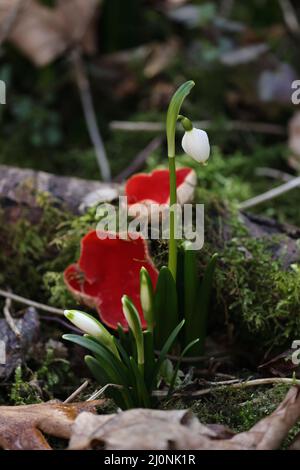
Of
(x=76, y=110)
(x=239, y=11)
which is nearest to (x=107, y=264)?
(x=76, y=110)

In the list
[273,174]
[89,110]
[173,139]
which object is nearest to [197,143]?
[173,139]

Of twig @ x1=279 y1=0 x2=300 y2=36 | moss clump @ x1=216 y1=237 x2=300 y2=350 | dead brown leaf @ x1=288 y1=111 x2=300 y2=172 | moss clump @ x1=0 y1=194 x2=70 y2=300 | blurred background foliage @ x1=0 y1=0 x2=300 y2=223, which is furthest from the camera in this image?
twig @ x1=279 y1=0 x2=300 y2=36

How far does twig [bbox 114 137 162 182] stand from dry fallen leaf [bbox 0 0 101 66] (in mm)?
593

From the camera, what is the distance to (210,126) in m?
2.72

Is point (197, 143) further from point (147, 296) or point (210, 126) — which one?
point (210, 126)

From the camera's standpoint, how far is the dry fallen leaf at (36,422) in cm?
126

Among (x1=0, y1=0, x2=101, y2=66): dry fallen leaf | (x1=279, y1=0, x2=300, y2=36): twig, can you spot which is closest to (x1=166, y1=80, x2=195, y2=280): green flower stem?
(x1=0, y1=0, x2=101, y2=66): dry fallen leaf

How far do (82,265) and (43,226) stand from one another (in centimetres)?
29

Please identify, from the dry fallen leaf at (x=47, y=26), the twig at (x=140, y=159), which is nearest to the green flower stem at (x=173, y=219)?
the twig at (x=140, y=159)

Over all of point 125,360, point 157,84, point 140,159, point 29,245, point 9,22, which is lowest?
point 125,360

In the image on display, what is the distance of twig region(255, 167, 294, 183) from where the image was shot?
8.02 ft

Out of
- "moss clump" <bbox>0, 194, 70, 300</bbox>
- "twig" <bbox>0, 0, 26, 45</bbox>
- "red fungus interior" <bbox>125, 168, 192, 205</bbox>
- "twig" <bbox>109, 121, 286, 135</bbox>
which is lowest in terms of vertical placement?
"moss clump" <bbox>0, 194, 70, 300</bbox>

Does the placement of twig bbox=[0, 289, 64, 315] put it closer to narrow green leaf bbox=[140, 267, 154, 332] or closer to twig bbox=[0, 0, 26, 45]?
narrow green leaf bbox=[140, 267, 154, 332]

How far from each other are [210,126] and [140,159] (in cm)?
35
